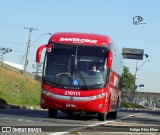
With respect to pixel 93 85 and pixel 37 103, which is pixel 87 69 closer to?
pixel 93 85

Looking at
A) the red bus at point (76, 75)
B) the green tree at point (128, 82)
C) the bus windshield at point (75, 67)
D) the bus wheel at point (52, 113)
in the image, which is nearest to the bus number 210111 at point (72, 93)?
the red bus at point (76, 75)

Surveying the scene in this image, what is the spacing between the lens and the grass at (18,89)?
49.1m

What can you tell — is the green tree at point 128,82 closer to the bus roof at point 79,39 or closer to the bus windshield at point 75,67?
the bus roof at point 79,39

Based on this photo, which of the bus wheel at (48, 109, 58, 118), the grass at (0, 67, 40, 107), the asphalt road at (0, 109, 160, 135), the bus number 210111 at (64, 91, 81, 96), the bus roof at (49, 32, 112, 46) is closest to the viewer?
the asphalt road at (0, 109, 160, 135)

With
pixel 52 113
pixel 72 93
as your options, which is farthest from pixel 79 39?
pixel 52 113

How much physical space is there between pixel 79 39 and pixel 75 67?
4.91 ft

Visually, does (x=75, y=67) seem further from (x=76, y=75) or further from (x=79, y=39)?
(x=79, y=39)

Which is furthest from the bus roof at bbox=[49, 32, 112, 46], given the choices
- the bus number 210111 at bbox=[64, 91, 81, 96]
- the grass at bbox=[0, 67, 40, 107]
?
the grass at bbox=[0, 67, 40, 107]

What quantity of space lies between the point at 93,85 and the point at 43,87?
2.17 metres

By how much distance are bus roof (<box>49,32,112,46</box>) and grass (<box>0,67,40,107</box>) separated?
25014 mm

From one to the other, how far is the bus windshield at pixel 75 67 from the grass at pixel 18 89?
83.8ft

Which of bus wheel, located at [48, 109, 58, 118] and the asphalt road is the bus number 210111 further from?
bus wheel, located at [48, 109, 58, 118]

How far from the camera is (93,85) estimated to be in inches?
826

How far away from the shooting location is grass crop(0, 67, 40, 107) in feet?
161
